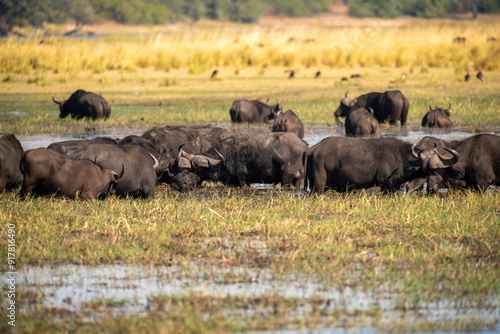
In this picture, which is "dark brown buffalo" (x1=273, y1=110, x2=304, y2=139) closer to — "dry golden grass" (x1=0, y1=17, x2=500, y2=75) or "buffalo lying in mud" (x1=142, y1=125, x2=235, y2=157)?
"buffalo lying in mud" (x1=142, y1=125, x2=235, y2=157)

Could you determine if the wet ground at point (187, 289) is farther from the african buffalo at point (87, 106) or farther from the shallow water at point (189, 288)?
the african buffalo at point (87, 106)

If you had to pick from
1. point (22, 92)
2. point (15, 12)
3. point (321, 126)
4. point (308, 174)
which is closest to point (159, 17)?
point (15, 12)

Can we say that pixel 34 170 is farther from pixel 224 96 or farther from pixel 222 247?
pixel 224 96

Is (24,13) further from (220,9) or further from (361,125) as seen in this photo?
(361,125)

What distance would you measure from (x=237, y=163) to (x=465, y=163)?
11.0 feet

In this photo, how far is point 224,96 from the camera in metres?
22.6

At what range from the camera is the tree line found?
71.4 meters

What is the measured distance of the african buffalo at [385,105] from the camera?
650 inches

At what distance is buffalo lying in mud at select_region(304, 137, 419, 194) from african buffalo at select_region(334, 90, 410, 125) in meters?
7.42

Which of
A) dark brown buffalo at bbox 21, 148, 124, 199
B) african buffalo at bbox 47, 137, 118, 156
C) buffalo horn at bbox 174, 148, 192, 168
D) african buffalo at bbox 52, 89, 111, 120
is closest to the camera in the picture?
dark brown buffalo at bbox 21, 148, 124, 199

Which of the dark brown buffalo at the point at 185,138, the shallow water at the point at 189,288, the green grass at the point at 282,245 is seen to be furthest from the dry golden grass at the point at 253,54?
the shallow water at the point at 189,288

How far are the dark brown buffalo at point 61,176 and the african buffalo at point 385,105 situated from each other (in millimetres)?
9095

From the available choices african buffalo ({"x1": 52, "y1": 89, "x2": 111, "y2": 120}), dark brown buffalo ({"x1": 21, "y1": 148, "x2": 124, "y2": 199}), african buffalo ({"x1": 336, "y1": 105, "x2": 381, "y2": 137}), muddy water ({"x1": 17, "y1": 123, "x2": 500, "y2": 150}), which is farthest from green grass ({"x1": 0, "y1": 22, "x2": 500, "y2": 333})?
african buffalo ({"x1": 52, "y1": 89, "x2": 111, "y2": 120})

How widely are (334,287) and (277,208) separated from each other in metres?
2.82
